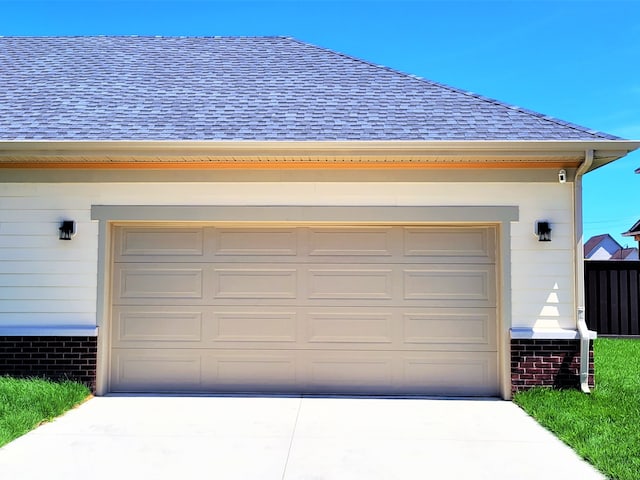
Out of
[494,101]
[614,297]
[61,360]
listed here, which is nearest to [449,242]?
[494,101]

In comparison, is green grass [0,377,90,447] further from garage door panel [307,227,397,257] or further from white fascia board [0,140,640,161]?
garage door panel [307,227,397,257]

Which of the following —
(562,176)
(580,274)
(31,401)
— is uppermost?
(562,176)

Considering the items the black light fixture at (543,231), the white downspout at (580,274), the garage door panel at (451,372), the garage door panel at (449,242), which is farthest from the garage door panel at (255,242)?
the white downspout at (580,274)

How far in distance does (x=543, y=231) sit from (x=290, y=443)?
3.93m

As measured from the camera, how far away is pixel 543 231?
6.54 meters

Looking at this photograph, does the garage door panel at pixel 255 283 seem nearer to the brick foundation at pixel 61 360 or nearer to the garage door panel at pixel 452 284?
the garage door panel at pixel 452 284

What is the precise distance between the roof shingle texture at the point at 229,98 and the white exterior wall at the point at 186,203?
623 mm

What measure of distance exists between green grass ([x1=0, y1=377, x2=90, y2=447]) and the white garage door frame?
0.49 m

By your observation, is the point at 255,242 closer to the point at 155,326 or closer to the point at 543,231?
the point at 155,326

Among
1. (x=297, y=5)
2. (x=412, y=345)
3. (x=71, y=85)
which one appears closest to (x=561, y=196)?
(x=412, y=345)

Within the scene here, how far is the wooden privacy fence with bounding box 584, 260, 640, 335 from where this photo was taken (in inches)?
470

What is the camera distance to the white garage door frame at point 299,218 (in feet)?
21.7

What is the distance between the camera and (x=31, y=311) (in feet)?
21.9

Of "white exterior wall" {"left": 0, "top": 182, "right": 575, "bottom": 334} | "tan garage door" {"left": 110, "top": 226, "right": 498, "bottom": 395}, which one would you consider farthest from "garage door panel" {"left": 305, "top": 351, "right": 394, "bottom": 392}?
"white exterior wall" {"left": 0, "top": 182, "right": 575, "bottom": 334}
